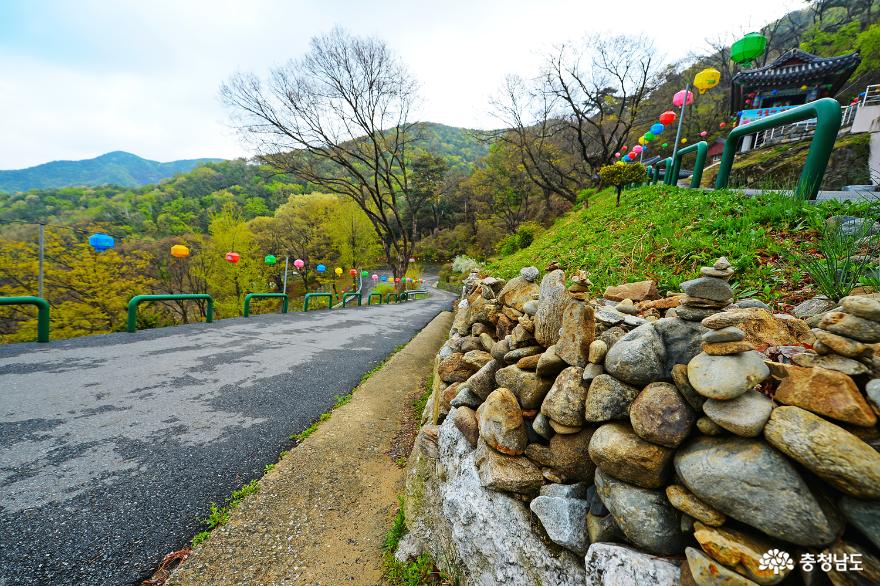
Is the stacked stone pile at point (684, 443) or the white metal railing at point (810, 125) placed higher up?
the white metal railing at point (810, 125)

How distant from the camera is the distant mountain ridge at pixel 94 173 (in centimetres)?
9869

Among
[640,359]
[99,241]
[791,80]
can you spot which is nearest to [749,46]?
[640,359]

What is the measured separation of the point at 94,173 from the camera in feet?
405

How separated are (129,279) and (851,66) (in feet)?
124

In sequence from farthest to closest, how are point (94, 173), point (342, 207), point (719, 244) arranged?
point (94, 173), point (342, 207), point (719, 244)

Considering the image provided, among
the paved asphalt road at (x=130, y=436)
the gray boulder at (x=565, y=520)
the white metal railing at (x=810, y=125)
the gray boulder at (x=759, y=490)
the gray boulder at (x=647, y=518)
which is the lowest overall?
the paved asphalt road at (x=130, y=436)

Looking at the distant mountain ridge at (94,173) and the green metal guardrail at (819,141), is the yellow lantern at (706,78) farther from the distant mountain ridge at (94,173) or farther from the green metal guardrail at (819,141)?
the distant mountain ridge at (94,173)

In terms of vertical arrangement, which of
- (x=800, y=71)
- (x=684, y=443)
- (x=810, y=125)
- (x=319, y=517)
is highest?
(x=800, y=71)

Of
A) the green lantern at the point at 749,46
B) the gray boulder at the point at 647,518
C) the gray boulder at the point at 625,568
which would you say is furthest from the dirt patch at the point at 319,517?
the green lantern at the point at 749,46

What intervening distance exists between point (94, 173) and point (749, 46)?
191661 mm

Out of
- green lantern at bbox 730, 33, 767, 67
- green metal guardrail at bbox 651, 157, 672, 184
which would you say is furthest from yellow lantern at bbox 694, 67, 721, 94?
green metal guardrail at bbox 651, 157, 672, 184

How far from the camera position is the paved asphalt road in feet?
5.98

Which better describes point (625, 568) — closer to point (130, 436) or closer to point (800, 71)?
point (130, 436)

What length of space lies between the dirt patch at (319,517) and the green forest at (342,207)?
6.19 meters
